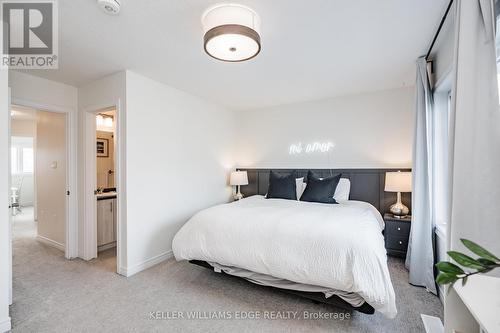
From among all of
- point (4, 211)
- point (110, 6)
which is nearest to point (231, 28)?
point (110, 6)

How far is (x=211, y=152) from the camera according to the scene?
13.6 ft

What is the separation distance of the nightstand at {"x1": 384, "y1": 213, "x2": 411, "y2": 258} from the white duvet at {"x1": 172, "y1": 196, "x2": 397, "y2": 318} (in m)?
0.70

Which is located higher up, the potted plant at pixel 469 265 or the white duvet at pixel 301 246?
the potted plant at pixel 469 265

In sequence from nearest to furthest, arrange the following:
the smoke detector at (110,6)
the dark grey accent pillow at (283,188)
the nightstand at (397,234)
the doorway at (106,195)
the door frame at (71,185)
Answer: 1. the smoke detector at (110,6)
2. the nightstand at (397,234)
3. the door frame at (71,185)
4. the doorway at (106,195)
5. the dark grey accent pillow at (283,188)

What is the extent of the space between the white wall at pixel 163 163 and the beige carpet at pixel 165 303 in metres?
0.47

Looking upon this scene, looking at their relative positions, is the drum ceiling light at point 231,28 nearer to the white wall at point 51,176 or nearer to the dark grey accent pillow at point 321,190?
the dark grey accent pillow at point 321,190

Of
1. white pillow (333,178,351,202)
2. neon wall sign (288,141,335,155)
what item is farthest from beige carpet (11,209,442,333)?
neon wall sign (288,141,335,155)

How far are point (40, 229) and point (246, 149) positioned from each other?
3882 millimetres

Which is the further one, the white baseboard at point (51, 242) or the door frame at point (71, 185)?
the white baseboard at point (51, 242)

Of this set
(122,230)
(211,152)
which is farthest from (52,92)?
(211,152)

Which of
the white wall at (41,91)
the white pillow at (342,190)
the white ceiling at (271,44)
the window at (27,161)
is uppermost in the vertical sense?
the white ceiling at (271,44)

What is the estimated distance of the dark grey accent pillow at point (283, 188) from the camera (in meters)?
3.62

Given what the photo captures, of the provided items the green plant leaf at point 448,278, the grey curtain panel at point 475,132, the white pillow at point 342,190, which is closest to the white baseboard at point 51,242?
the white pillow at point 342,190

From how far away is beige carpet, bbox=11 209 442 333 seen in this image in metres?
1.85
